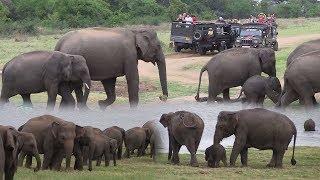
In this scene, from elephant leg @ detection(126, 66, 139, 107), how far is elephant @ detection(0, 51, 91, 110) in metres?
1.91

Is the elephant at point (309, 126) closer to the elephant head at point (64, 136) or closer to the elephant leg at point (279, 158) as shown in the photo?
the elephant leg at point (279, 158)

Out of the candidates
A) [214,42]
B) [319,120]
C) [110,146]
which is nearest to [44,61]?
[110,146]

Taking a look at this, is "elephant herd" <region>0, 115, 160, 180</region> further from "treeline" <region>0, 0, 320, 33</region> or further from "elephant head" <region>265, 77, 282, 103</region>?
"treeline" <region>0, 0, 320, 33</region>

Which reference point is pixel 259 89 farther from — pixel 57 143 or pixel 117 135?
pixel 57 143

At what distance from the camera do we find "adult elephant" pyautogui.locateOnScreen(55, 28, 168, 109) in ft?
68.8

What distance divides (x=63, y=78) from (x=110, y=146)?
510cm

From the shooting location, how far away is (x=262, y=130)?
14.8 metres

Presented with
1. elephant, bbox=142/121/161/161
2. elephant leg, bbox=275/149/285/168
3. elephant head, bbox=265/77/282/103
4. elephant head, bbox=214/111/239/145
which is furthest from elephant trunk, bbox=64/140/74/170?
elephant head, bbox=265/77/282/103

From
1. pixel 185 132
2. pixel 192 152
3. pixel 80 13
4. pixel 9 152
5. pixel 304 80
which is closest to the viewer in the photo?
pixel 9 152

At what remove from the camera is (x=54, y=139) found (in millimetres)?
13352

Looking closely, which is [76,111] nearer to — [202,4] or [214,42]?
[214,42]

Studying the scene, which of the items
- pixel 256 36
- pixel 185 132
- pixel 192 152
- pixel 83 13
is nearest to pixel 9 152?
pixel 192 152

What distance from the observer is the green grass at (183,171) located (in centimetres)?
1221

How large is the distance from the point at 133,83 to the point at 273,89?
13.0ft
